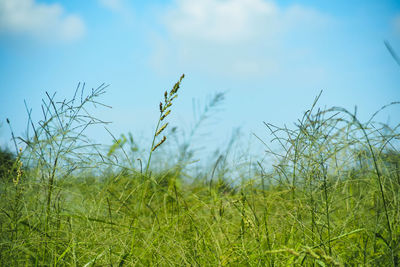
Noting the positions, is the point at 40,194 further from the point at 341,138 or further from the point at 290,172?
the point at 341,138

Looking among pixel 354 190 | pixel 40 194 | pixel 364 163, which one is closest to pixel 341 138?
pixel 364 163

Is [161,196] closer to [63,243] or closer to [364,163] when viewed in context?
[63,243]

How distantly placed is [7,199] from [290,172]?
4.62ft

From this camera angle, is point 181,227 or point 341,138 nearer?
point 341,138

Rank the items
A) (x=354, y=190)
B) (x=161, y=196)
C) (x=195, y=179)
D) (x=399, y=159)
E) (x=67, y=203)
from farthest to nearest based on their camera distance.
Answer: (x=195, y=179) → (x=161, y=196) → (x=354, y=190) → (x=67, y=203) → (x=399, y=159)

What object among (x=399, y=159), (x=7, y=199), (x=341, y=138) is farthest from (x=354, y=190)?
(x=7, y=199)

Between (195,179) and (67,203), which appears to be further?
(195,179)

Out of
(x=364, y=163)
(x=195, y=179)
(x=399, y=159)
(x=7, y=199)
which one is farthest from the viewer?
(x=195, y=179)

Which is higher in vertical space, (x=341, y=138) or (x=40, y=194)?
(x=341, y=138)

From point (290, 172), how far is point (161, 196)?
4.61 feet

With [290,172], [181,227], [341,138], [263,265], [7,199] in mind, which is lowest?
[263,265]

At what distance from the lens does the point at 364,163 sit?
1.80m

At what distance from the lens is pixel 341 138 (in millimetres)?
1435

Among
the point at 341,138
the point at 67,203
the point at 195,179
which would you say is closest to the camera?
the point at 341,138
